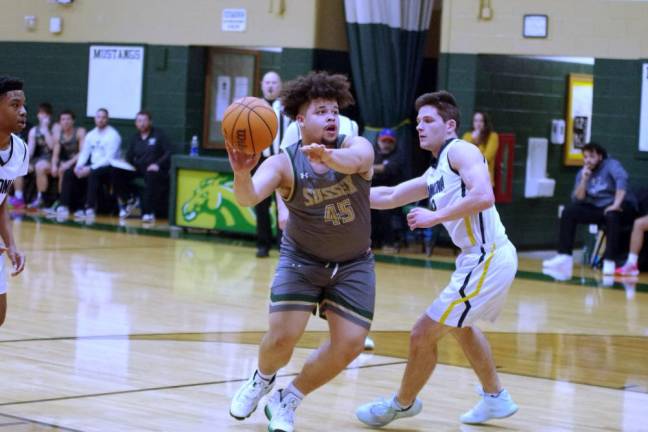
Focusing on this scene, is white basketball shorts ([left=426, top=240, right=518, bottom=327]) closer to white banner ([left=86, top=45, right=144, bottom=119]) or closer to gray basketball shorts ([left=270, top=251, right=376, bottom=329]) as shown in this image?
gray basketball shorts ([left=270, top=251, right=376, bottom=329])

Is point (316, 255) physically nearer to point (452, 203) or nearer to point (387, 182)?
point (452, 203)

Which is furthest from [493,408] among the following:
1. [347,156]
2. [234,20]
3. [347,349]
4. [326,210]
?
[234,20]

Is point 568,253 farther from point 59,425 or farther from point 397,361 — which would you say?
point 59,425

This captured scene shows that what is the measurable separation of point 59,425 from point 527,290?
6405 mm

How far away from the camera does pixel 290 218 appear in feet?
17.5

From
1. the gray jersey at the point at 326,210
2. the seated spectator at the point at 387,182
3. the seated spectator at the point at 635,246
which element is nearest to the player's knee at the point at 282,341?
the gray jersey at the point at 326,210

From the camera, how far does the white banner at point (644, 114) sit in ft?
41.9

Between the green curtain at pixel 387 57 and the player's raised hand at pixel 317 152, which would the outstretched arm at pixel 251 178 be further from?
the green curtain at pixel 387 57

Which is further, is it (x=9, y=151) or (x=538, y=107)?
(x=538, y=107)

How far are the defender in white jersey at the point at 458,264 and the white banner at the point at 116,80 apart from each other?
36.1ft

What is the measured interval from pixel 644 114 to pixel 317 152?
8623mm

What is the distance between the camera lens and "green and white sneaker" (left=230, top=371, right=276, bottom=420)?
525 cm

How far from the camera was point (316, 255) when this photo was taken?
17.2 feet

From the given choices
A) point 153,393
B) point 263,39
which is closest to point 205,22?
point 263,39
